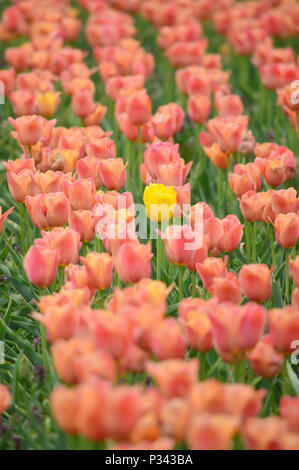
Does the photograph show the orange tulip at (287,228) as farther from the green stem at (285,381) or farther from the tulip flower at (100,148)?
the tulip flower at (100,148)

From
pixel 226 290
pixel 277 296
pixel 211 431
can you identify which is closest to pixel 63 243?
pixel 226 290

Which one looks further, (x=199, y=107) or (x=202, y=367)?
(x=199, y=107)

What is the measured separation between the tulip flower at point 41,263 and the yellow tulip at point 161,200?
510mm

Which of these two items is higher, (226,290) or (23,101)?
(23,101)

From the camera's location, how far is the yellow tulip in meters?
2.58

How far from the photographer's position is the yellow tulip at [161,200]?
2.58 metres

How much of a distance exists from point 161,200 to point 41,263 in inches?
22.6

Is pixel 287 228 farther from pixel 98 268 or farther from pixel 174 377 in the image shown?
pixel 174 377

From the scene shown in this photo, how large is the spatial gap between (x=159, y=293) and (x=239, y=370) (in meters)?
0.40

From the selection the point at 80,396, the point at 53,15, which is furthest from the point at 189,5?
the point at 80,396

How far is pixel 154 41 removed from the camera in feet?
24.9

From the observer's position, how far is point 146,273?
2.17 meters

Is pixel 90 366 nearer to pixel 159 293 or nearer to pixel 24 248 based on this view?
pixel 159 293

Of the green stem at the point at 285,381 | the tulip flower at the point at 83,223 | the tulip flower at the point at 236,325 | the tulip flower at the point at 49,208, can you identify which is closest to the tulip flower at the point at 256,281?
the green stem at the point at 285,381
